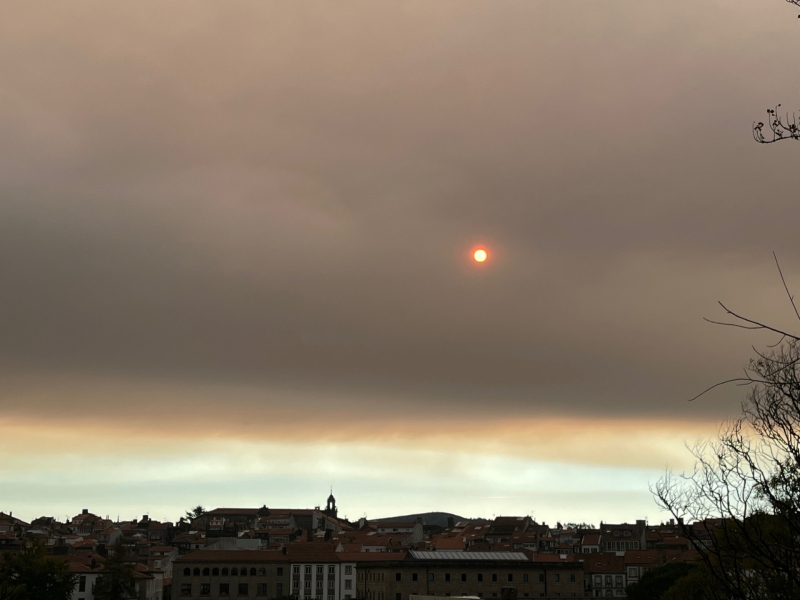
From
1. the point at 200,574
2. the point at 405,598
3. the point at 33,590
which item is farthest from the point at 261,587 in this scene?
the point at 33,590

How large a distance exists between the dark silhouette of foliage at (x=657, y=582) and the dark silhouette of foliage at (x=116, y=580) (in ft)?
197

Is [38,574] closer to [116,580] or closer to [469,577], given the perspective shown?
[116,580]

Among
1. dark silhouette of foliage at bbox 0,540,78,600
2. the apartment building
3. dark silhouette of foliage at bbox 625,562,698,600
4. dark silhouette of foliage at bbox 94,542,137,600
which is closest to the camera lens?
dark silhouette of foliage at bbox 0,540,78,600

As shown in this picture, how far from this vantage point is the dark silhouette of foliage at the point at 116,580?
10844 centimetres

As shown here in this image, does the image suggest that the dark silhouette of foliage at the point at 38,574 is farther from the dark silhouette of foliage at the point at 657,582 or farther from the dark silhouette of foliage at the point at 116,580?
the dark silhouette of foliage at the point at 657,582

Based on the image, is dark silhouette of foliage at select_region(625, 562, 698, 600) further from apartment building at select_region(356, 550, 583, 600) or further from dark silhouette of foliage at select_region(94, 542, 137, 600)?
dark silhouette of foliage at select_region(94, 542, 137, 600)

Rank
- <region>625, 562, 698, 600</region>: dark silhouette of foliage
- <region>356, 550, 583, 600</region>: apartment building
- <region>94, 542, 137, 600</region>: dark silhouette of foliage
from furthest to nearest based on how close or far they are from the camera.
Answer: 1. <region>94, 542, 137, 600</region>: dark silhouette of foliage
2. <region>356, 550, 583, 600</region>: apartment building
3. <region>625, 562, 698, 600</region>: dark silhouette of foliage

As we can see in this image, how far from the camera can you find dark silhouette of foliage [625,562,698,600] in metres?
70.9

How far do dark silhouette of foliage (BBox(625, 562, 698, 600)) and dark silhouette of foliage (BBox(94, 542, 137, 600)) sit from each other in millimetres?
60164

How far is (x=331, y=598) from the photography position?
402ft

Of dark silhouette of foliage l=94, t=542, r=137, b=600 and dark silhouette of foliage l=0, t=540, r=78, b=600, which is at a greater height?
dark silhouette of foliage l=94, t=542, r=137, b=600

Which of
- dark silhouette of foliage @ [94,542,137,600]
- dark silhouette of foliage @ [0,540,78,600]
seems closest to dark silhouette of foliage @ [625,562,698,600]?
dark silhouette of foliage @ [0,540,78,600]

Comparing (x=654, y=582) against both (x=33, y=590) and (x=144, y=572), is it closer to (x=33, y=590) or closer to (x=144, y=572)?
(x=33, y=590)

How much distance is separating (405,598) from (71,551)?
53.7 meters
